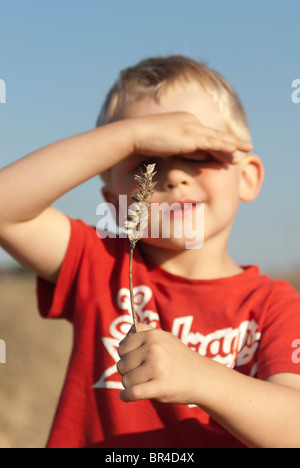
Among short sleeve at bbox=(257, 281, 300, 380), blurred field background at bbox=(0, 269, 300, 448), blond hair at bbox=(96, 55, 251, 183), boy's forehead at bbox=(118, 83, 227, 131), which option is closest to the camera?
short sleeve at bbox=(257, 281, 300, 380)

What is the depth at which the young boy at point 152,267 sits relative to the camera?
2273 millimetres

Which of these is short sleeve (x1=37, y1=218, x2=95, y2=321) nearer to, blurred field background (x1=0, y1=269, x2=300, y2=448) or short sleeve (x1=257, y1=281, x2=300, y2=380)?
short sleeve (x1=257, y1=281, x2=300, y2=380)

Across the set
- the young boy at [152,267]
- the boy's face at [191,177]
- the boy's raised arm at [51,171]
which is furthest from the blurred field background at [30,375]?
the boy's face at [191,177]

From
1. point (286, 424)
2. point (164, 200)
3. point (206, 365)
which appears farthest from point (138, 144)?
point (286, 424)

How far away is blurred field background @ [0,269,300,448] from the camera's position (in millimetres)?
4152

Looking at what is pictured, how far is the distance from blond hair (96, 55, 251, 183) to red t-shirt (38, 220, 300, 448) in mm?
473

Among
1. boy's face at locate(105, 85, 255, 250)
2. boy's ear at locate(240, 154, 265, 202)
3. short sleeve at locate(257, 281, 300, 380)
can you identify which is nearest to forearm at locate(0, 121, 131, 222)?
boy's face at locate(105, 85, 255, 250)

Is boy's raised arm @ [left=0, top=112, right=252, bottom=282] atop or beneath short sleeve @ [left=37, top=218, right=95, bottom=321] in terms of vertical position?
atop

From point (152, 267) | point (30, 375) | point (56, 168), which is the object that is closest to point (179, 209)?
point (152, 267)

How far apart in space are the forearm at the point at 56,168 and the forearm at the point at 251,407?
3.18 feet

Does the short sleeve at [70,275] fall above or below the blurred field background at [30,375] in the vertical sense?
above

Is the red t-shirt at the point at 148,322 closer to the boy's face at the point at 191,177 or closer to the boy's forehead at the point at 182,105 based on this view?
the boy's face at the point at 191,177
